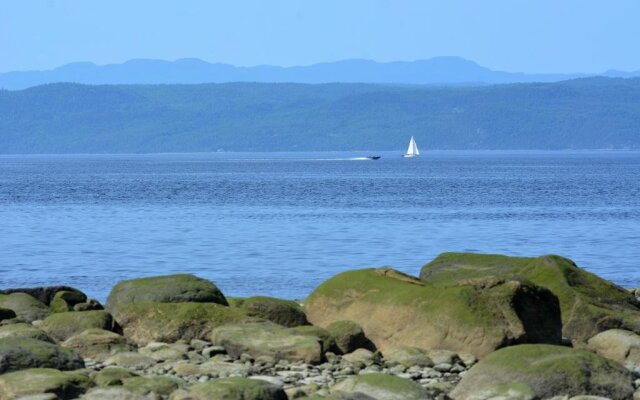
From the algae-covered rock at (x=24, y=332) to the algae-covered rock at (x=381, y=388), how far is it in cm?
541

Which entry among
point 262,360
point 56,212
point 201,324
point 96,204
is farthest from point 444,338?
point 96,204

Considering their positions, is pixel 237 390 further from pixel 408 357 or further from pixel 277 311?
pixel 277 311

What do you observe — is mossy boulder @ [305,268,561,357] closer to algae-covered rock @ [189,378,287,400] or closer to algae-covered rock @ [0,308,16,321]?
algae-covered rock @ [189,378,287,400]

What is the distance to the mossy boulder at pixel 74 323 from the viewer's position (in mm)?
20203

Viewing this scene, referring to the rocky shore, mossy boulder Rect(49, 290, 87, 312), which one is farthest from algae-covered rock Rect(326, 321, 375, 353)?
mossy boulder Rect(49, 290, 87, 312)

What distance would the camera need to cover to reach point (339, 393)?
15.5 metres

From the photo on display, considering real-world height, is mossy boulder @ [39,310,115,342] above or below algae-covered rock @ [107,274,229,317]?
below

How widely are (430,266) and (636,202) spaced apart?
56.1 metres

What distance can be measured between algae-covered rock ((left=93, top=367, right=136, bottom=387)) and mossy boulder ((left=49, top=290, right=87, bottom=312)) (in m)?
6.52

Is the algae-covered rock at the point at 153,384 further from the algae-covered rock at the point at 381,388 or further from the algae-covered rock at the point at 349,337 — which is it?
the algae-covered rock at the point at 349,337

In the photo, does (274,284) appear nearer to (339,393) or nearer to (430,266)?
(430,266)

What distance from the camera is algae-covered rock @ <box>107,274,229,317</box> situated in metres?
21.6

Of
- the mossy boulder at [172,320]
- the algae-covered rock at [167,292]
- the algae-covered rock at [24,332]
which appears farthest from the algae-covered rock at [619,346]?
the algae-covered rock at [24,332]

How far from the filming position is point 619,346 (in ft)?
61.7
